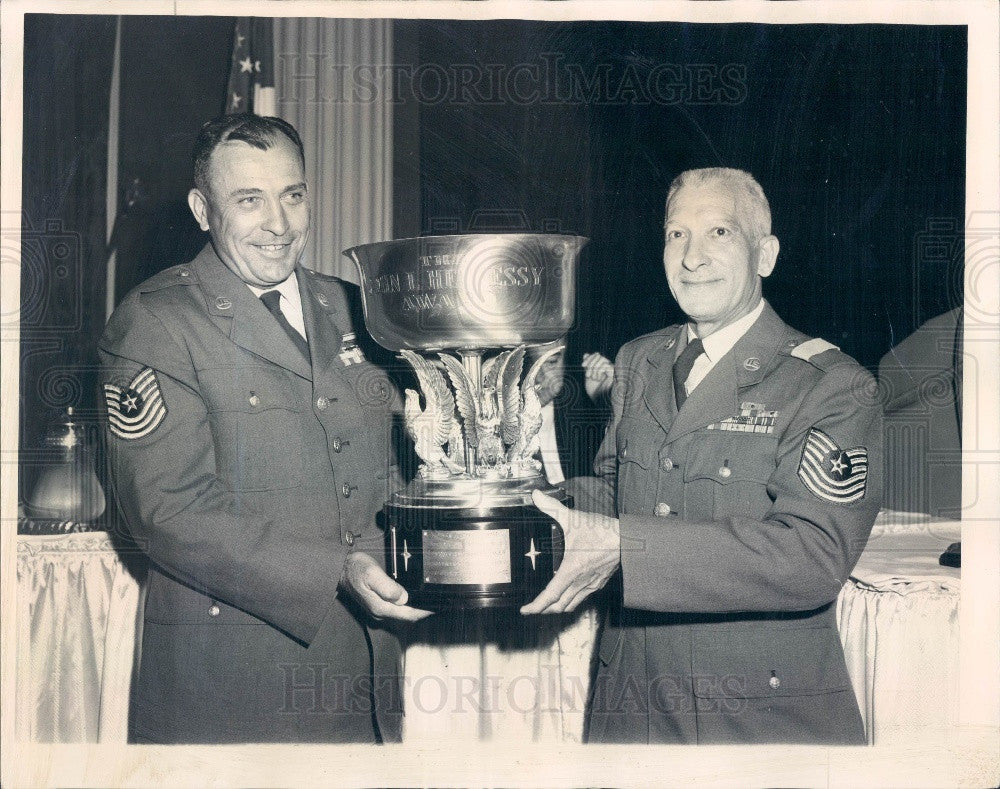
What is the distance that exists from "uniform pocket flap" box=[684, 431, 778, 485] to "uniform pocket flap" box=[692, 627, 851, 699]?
47 centimetres

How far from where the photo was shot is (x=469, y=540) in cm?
254

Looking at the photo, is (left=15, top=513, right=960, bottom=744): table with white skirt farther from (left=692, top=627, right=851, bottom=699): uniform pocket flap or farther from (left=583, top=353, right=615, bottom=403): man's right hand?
(left=583, top=353, right=615, bottom=403): man's right hand

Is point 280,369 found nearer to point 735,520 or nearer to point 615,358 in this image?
point 615,358

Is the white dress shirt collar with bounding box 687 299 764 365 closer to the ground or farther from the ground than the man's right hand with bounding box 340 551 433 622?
farther from the ground

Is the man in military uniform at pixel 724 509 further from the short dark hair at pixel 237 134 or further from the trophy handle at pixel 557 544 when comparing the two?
the short dark hair at pixel 237 134

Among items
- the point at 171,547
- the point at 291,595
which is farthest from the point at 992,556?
the point at 171,547

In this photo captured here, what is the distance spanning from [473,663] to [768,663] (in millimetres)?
882

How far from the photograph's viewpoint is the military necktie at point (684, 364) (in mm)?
2773

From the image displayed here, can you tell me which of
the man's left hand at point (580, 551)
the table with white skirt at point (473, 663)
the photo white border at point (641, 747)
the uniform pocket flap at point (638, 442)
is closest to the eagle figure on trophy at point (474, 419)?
the man's left hand at point (580, 551)

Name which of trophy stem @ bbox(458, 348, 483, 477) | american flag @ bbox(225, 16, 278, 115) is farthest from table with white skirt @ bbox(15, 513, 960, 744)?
american flag @ bbox(225, 16, 278, 115)

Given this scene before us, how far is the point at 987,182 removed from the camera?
2.96 meters

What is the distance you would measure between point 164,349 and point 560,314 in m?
1.17

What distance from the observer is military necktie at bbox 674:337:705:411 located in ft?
9.10

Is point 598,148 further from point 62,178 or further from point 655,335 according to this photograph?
point 62,178
